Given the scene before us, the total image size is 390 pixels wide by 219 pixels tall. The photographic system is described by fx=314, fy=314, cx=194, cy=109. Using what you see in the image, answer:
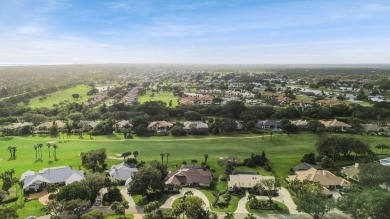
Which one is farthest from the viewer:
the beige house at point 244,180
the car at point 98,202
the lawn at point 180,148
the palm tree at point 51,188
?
the lawn at point 180,148

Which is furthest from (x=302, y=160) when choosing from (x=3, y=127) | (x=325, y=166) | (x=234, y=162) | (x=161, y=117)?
(x=3, y=127)

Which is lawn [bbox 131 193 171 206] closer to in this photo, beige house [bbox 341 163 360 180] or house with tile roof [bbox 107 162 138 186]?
house with tile roof [bbox 107 162 138 186]

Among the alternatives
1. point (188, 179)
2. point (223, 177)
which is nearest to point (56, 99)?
point (188, 179)

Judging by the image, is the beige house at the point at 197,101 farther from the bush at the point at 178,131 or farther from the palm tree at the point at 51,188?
the palm tree at the point at 51,188

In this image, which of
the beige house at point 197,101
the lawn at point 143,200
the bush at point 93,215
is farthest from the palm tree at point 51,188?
the beige house at point 197,101

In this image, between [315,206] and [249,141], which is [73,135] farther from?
[315,206]

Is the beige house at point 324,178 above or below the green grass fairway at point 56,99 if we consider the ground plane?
below

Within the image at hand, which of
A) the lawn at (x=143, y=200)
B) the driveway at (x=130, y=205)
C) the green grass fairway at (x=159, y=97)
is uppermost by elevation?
the green grass fairway at (x=159, y=97)
